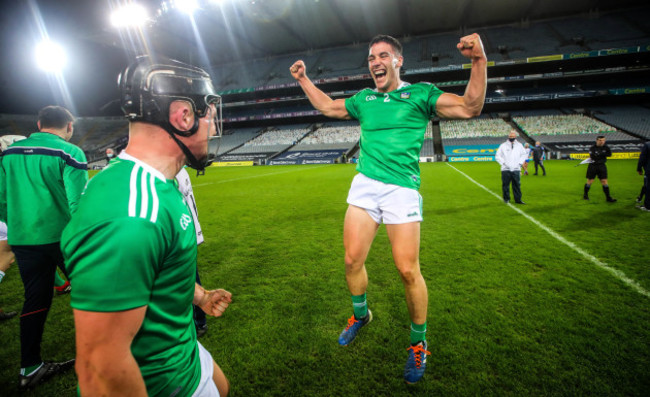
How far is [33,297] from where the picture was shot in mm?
2414

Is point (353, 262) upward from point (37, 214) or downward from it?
downward

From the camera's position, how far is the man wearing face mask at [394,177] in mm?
2410

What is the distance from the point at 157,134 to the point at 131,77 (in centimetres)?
28

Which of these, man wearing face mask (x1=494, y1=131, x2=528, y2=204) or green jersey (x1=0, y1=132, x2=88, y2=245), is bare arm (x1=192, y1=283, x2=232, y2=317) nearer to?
green jersey (x1=0, y1=132, x2=88, y2=245)

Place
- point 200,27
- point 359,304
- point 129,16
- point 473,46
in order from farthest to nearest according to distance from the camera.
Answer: point 200,27 < point 129,16 < point 359,304 < point 473,46

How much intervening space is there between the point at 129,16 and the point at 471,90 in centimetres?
3199

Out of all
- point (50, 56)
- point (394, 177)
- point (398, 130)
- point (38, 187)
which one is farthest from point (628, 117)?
point (50, 56)

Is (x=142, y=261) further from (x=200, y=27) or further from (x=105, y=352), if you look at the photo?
(x=200, y=27)

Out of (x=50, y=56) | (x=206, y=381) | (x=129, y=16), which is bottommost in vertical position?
(x=206, y=381)

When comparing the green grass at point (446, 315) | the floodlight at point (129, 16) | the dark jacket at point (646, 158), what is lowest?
the green grass at point (446, 315)

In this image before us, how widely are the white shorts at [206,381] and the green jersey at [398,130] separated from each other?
189 centimetres

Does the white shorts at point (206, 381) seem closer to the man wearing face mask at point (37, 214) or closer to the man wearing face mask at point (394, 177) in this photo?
the man wearing face mask at point (394, 177)

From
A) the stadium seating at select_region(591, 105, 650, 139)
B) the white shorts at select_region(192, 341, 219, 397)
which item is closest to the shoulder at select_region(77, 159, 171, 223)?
the white shorts at select_region(192, 341, 219, 397)

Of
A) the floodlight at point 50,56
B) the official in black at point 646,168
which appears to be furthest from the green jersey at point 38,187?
the floodlight at point 50,56
